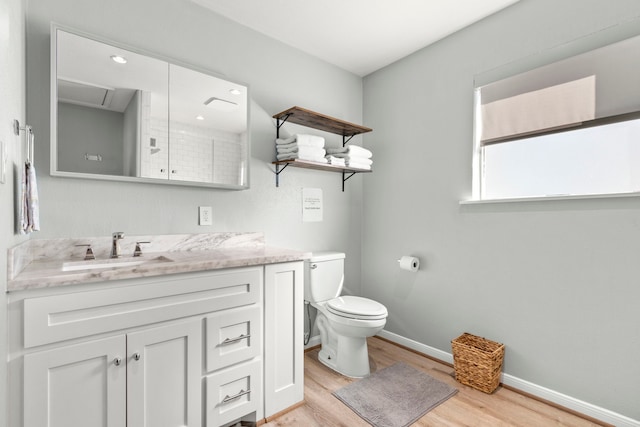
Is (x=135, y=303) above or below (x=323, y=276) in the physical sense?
above

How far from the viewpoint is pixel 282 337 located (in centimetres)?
177

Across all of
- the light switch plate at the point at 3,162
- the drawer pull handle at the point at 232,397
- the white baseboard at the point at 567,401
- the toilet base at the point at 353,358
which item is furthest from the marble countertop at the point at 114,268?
the white baseboard at the point at 567,401

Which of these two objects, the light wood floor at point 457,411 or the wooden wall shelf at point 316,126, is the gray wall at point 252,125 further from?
the light wood floor at point 457,411

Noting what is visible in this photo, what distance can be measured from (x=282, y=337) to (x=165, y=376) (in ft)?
2.00

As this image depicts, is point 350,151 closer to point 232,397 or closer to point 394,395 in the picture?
point 394,395

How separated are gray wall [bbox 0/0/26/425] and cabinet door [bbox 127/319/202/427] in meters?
0.39

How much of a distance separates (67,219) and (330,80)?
2221mm

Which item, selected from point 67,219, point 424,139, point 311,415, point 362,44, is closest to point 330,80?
point 362,44

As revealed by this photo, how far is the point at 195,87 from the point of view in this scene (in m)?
1.99

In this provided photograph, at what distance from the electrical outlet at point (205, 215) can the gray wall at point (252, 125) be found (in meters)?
0.03

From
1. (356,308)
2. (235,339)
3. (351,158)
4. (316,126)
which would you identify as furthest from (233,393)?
(316,126)

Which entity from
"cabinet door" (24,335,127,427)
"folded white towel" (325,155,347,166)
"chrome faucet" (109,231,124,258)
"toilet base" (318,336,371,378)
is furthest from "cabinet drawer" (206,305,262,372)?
"folded white towel" (325,155,347,166)

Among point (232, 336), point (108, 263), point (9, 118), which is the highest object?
point (9, 118)

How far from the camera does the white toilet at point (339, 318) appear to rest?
2107 millimetres
